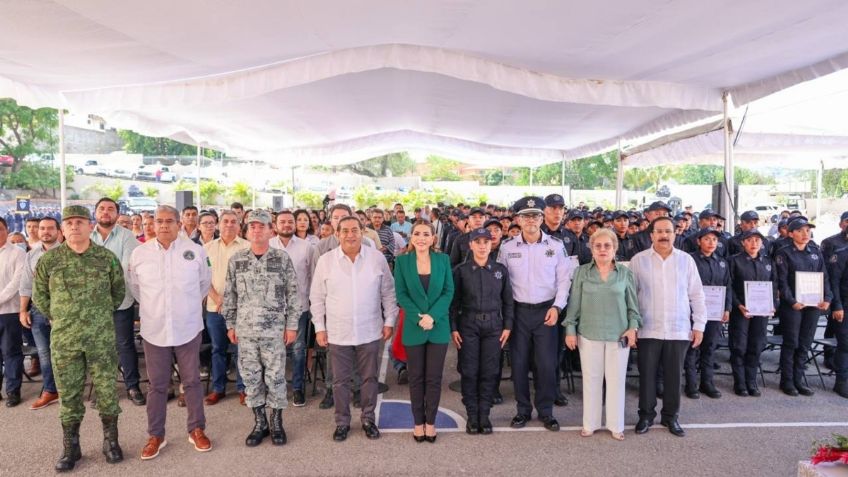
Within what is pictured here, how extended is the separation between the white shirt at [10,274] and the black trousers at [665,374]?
5.49 metres

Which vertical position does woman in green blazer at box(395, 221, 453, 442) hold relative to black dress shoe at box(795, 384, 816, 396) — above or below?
above

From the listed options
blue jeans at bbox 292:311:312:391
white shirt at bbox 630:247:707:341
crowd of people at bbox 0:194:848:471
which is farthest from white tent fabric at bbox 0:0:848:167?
blue jeans at bbox 292:311:312:391

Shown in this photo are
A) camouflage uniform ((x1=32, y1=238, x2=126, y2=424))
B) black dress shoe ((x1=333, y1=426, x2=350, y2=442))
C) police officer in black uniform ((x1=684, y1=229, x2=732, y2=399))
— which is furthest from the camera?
police officer in black uniform ((x1=684, y1=229, x2=732, y2=399))

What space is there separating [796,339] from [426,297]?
12.8ft

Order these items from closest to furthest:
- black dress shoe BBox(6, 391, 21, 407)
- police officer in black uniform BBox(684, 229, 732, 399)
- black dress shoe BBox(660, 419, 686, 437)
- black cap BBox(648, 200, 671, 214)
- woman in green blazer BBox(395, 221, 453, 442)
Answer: woman in green blazer BBox(395, 221, 453, 442), black dress shoe BBox(660, 419, 686, 437), black dress shoe BBox(6, 391, 21, 407), police officer in black uniform BBox(684, 229, 732, 399), black cap BBox(648, 200, 671, 214)

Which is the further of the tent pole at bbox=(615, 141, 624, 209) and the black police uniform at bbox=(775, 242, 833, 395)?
the tent pole at bbox=(615, 141, 624, 209)

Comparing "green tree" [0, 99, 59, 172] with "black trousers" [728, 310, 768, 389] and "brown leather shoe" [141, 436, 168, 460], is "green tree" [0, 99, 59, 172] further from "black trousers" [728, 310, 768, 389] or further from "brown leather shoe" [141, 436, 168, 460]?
"black trousers" [728, 310, 768, 389]

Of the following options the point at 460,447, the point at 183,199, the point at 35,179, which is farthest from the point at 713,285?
the point at 35,179

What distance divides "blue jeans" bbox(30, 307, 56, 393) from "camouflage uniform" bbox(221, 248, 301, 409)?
2.20 metres

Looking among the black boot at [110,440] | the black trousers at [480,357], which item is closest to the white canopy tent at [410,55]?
the black trousers at [480,357]

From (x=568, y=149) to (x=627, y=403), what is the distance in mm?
13291

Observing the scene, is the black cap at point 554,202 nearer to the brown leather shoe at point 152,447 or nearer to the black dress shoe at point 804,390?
the black dress shoe at point 804,390

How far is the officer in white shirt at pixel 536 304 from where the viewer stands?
4.59m

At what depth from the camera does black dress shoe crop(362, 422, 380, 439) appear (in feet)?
14.4
